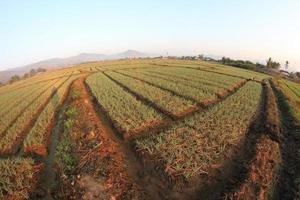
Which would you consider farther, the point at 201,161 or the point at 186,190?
the point at 201,161

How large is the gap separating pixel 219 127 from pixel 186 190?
5.12 m

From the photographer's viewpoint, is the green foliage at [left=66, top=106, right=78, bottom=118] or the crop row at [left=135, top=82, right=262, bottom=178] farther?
the green foliage at [left=66, top=106, right=78, bottom=118]

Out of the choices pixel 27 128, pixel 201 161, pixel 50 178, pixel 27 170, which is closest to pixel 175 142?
pixel 201 161

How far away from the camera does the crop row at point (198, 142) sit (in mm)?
9180

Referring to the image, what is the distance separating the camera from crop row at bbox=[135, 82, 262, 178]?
30.1 feet

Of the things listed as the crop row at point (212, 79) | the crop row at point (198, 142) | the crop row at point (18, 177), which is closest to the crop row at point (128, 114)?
the crop row at point (198, 142)

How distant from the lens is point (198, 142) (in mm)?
10688

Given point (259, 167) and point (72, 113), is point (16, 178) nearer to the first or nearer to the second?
point (72, 113)

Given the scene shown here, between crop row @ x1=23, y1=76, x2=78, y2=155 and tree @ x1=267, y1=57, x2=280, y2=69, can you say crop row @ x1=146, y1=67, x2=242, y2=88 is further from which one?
tree @ x1=267, y1=57, x2=280, y2=69

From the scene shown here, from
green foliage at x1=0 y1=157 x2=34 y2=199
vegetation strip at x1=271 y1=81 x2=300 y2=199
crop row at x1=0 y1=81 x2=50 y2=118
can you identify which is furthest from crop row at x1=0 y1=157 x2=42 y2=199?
crop row at x1=0 y1=81 x2=50 y2=118

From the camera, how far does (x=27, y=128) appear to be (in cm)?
1578

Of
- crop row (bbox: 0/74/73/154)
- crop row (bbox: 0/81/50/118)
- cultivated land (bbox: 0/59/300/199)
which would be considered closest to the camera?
cultivated land (bbox: 0/59/300/199)

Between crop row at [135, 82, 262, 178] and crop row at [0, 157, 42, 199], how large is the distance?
442 cm

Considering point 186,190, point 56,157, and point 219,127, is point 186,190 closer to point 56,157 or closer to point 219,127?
point 219,127
